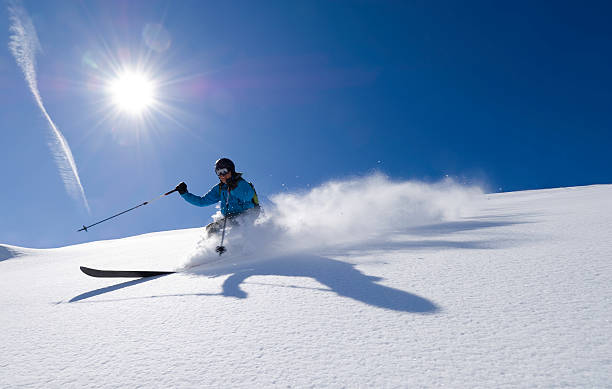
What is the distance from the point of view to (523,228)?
4734 millimetres

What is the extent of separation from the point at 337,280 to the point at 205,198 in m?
5.00

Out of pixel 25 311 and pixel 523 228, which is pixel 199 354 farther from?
pixel 523 228

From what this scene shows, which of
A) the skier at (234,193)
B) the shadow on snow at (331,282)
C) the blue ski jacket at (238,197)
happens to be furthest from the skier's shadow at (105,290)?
the blue ski jacket at (238,197)

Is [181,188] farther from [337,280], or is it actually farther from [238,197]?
[337,280]

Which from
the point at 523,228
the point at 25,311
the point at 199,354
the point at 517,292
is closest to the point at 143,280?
the point at 25,311

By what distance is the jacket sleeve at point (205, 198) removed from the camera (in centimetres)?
697

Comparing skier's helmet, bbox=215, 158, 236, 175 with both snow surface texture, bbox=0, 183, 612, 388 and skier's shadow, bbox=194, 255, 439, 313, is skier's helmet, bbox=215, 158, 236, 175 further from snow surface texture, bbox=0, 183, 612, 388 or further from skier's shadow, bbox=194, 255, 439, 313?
snow surface texture, bbox=0, 183, 612, 388

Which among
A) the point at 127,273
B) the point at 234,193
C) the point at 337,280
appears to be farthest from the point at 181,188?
the point at 337,280

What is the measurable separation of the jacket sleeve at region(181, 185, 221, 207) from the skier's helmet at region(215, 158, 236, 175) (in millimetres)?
608

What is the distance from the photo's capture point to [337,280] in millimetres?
2773

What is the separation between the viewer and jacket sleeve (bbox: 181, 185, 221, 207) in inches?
275

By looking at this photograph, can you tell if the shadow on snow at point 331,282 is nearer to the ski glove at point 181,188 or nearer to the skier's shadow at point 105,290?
the skier's shadow at point 105,290

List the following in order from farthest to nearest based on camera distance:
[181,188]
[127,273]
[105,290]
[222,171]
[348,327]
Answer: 1. [181,188]
2. [222,171]
3. [127,273]
4. [105,290]
5. [348,327]

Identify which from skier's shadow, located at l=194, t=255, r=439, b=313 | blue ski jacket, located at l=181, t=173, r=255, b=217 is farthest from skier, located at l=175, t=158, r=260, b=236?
skier's shadow, located at l=194, t=255, r=439, b=313
